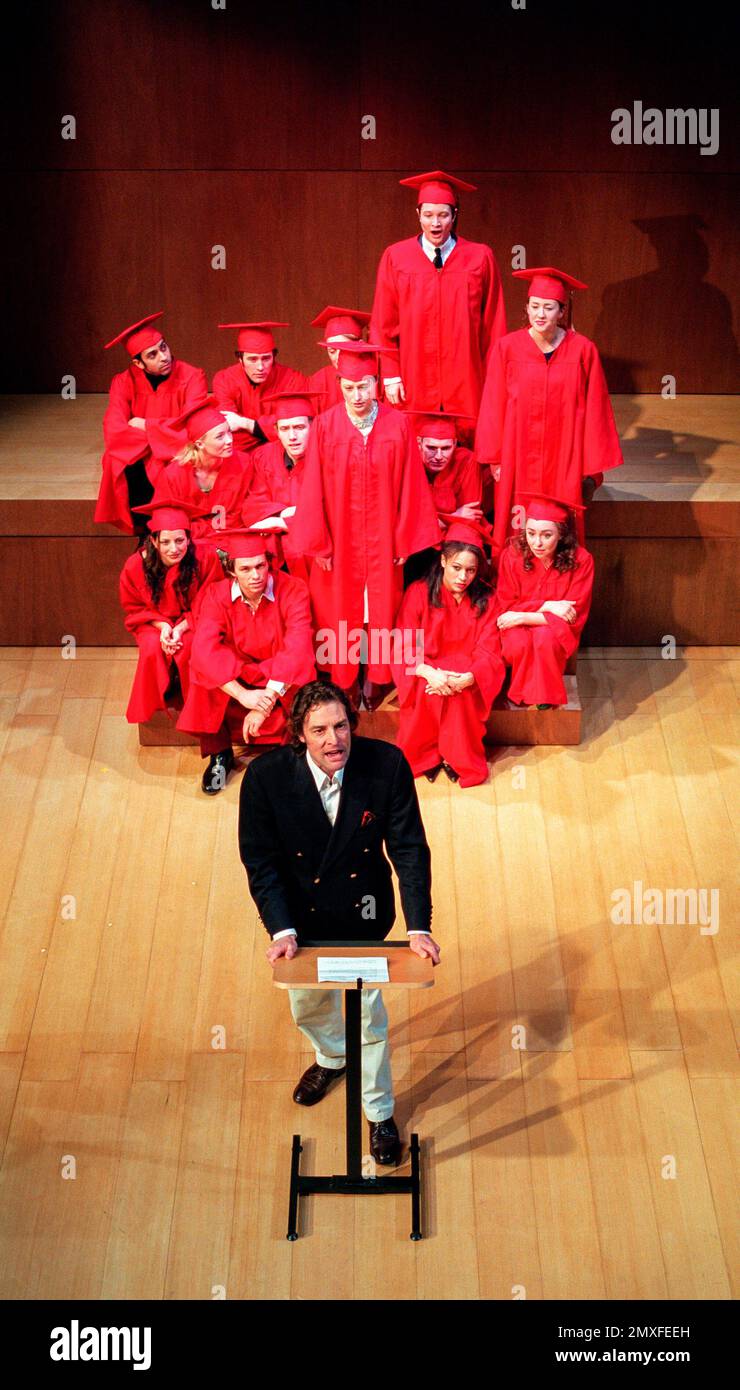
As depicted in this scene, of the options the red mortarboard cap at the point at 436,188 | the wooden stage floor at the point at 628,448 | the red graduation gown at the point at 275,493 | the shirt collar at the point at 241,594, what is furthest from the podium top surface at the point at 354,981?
the red mortarboard cap at the point at 436,188

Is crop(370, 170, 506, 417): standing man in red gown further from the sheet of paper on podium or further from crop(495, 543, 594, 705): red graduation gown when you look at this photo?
the sheet of paper on podium

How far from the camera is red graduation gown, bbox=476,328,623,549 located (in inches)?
208

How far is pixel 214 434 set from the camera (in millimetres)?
5312

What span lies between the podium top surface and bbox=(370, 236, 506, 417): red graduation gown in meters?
3.02

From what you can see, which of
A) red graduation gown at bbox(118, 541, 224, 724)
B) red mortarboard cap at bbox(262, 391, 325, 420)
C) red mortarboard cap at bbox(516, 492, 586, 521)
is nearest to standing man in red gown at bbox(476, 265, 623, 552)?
red mortarboard cap at bbox(516, 492, 586, 521)

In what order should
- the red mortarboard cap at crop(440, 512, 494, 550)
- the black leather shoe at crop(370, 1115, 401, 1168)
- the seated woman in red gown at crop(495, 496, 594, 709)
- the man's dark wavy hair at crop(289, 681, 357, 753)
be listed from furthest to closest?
1. the seated woman in red gown at crop(495, 496, 594, 709)
2. the red mortarboard cap at crop(440, 512, 494, 550)
3. the black leather shoe at crop(370, 1115, 401, 1168)
4. the man's dark wavy hair at crop(289, 681, 357, 753)

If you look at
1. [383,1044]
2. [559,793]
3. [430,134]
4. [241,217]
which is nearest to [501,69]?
[430,134]

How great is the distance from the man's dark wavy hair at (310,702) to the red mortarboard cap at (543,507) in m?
1.81

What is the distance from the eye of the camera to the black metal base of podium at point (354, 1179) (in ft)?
11.5

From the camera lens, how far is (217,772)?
5113mm

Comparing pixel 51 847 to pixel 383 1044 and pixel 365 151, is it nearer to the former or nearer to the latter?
pixel 383 1044

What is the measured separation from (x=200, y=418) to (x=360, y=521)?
713 millimetres

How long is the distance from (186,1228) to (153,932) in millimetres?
1085

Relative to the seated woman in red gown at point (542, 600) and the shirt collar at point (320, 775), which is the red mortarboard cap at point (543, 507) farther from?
the shirt collar at point (320, 775)
